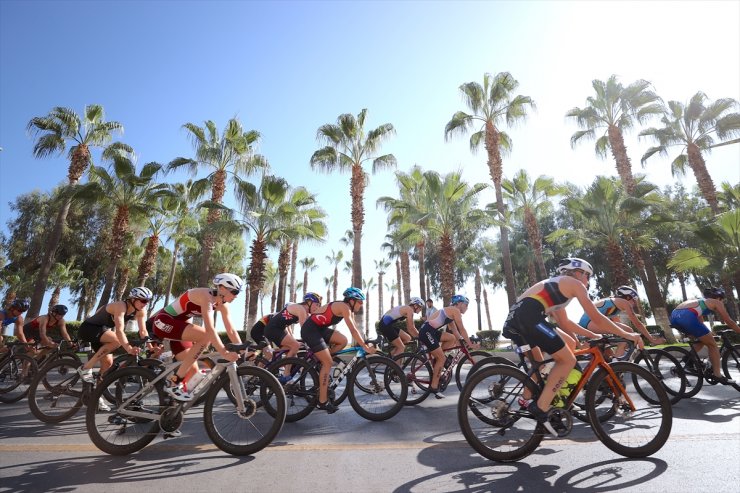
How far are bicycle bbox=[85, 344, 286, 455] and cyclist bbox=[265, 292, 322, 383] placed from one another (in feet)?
8.07

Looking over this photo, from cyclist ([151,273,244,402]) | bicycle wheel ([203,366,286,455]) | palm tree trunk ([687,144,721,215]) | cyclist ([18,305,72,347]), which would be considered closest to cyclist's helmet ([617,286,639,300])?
bicycle wheel ([203,366,286,455])

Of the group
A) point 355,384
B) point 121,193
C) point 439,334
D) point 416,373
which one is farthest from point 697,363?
point 121,193

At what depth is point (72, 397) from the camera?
18.7ft

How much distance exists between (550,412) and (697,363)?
4.85m

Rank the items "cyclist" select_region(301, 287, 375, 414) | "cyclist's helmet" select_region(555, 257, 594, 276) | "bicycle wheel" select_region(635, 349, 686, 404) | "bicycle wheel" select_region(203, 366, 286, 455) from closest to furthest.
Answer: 1. "bicycle wheel" select_region(203, 366, 286, 455)
2. "cyclist's helmet" select_region(555, 257, 594, 276)
3. "cyclist" select_region(301, 287, 375, 414)
4. "bicycle wheel" select_region(635, 349, 686, 404)

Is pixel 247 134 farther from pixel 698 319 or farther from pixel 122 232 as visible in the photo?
pixel 698 319

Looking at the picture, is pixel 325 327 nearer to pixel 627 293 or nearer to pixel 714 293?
pixel 627 293

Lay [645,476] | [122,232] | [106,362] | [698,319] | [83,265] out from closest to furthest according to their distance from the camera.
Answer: [645,476]
[106,362]
[698,319]
[122,232]
[83,265]

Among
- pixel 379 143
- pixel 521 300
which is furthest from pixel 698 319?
pixel 379 143

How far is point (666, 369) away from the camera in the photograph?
6387mm

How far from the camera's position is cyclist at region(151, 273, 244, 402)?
4098 millimetres

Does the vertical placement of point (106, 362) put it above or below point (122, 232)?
below

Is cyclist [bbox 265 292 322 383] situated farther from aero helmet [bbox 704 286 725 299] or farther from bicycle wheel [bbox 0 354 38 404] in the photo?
aero helmet [bbox 704 286 725 299]

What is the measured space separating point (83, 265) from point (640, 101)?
42175 millimetres
